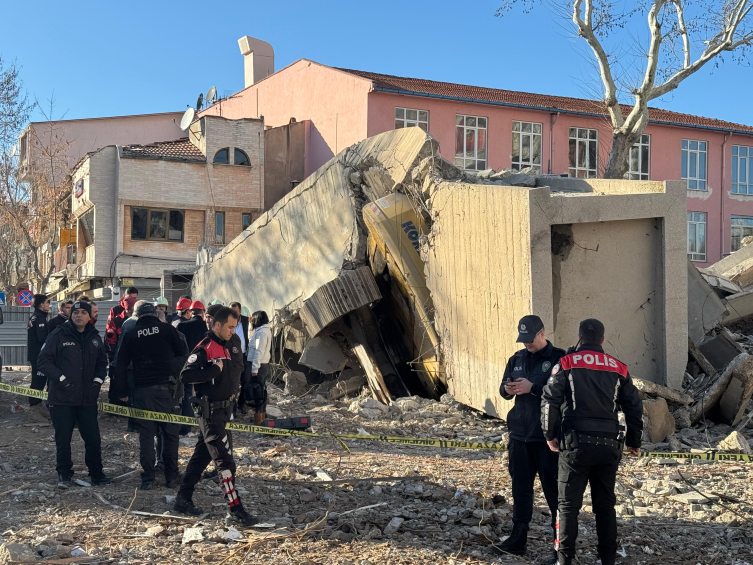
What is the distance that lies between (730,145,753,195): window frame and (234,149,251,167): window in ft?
64.0

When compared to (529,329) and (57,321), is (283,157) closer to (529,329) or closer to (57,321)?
(57,321)

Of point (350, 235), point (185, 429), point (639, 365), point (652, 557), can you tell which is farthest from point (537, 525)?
point (350, 235)

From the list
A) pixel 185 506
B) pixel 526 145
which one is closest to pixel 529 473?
pixel 185 506

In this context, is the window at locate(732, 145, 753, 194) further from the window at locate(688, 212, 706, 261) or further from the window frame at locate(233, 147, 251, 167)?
the window frame at locate(233, 147, 251, 167)

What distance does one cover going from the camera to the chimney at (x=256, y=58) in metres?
36.0

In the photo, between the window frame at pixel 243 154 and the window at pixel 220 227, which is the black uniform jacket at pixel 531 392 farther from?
the window frame at pixel 243 154

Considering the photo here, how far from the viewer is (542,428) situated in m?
4.73

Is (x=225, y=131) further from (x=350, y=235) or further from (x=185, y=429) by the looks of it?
(x=185, y=429)

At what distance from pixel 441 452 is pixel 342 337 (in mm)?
4332

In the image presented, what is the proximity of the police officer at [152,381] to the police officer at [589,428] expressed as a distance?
3.58 meters

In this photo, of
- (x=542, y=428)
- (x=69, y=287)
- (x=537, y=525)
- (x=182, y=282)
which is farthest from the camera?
(x=69, y=287)

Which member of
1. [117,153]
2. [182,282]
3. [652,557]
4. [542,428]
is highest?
[117,153]

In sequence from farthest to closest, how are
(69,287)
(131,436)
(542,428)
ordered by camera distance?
(69,287) → (131,436) → (542,428)

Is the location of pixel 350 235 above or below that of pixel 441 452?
above
